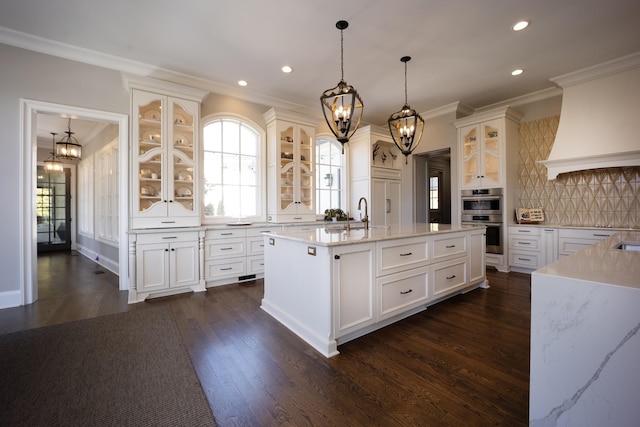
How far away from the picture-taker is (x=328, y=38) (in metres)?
3.21

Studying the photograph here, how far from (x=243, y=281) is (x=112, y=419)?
2829 millimetres

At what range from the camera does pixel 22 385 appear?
175 centimetres

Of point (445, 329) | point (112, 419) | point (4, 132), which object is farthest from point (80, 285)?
point (445, 329)

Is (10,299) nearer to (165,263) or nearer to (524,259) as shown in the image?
(165,263)

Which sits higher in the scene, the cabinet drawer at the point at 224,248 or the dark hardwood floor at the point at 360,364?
the cabinet drawer at the point at 224,248

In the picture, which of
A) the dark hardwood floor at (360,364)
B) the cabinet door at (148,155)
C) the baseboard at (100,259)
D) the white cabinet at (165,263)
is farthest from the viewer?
the baseboard at (100,259)

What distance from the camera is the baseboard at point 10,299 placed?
10.2 feet

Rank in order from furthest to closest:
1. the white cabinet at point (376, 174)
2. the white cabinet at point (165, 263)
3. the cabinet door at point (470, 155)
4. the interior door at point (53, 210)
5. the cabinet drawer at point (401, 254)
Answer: the interior door at point (53, 210) → the white cabinet at point (376, 174) → the cabinet door at point (470, 155) → the white cabinet at point (165, 263) → the cabinet drawer at point (401, 254)

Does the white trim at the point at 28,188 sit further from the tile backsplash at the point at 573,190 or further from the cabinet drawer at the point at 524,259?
the tile backsplash at the point at 573,190

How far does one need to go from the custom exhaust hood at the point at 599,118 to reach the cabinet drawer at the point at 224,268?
16.3 feet

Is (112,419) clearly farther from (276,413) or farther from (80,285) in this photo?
(80,285)

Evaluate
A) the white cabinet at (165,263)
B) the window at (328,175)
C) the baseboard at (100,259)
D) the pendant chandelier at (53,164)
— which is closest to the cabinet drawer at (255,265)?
the white cabinet at (165,263)

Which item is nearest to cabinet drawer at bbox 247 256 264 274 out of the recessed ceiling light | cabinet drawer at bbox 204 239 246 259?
cabinet drawer at bbox 204 239 246 259

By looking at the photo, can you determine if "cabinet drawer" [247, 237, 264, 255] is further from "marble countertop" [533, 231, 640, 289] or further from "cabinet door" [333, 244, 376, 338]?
"marble countertop" [533, 231, 640, 289]
